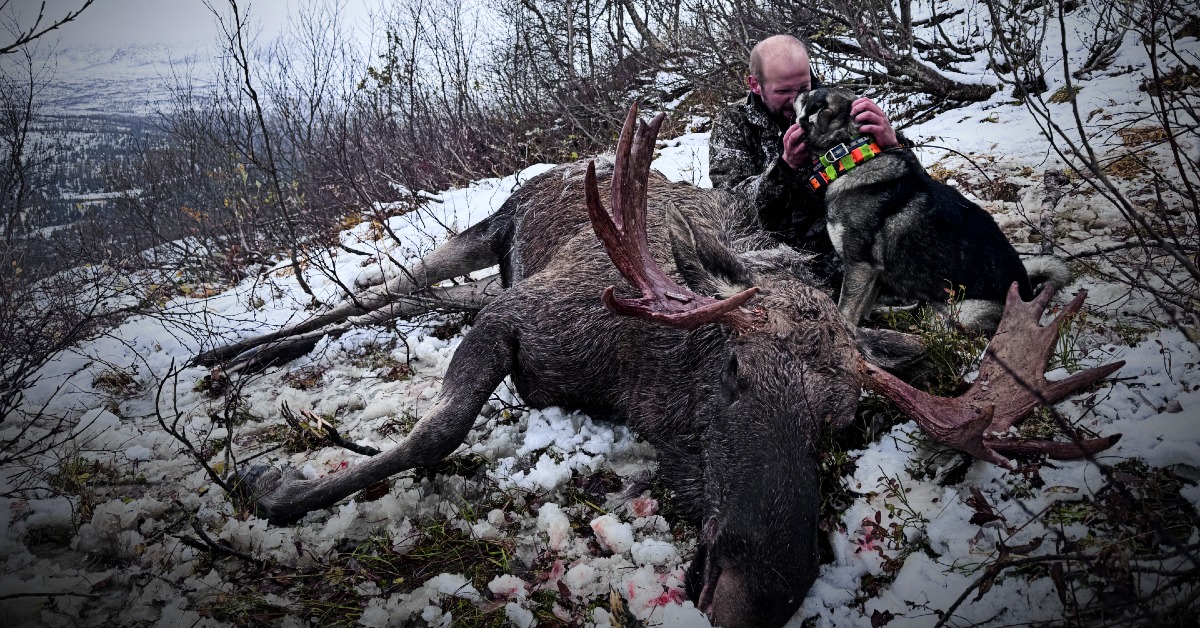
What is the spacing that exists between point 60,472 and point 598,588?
10.1ft

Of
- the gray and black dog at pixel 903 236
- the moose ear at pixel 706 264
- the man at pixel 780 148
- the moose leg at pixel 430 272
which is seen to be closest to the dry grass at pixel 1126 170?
the gray and black dog at pixel 903 236

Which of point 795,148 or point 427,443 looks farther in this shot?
point 795,148

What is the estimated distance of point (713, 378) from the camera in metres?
2.57

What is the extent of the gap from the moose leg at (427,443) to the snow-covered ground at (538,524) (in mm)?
93

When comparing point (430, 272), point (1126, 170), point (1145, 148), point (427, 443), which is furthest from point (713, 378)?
point (1126, 170)

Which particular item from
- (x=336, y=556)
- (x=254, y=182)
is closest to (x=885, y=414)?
(x=336, y=556)

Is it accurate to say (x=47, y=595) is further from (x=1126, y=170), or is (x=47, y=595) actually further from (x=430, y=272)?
(x=1126, y=170)

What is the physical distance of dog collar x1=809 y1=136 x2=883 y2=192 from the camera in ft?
12.1

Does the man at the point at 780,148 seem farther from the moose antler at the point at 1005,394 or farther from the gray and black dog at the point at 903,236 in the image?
the moose antler at the point at 1005,394

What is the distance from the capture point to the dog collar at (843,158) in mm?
3695

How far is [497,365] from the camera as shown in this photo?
3.23 m

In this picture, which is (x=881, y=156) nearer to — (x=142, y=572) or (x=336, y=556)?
Answer: (x=336, y=556)

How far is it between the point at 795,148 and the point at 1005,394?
2.08 metres

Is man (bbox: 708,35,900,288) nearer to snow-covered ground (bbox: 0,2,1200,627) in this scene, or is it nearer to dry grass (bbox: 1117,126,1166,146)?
snow-covered ground (bbox: 0,2,1200,627)
